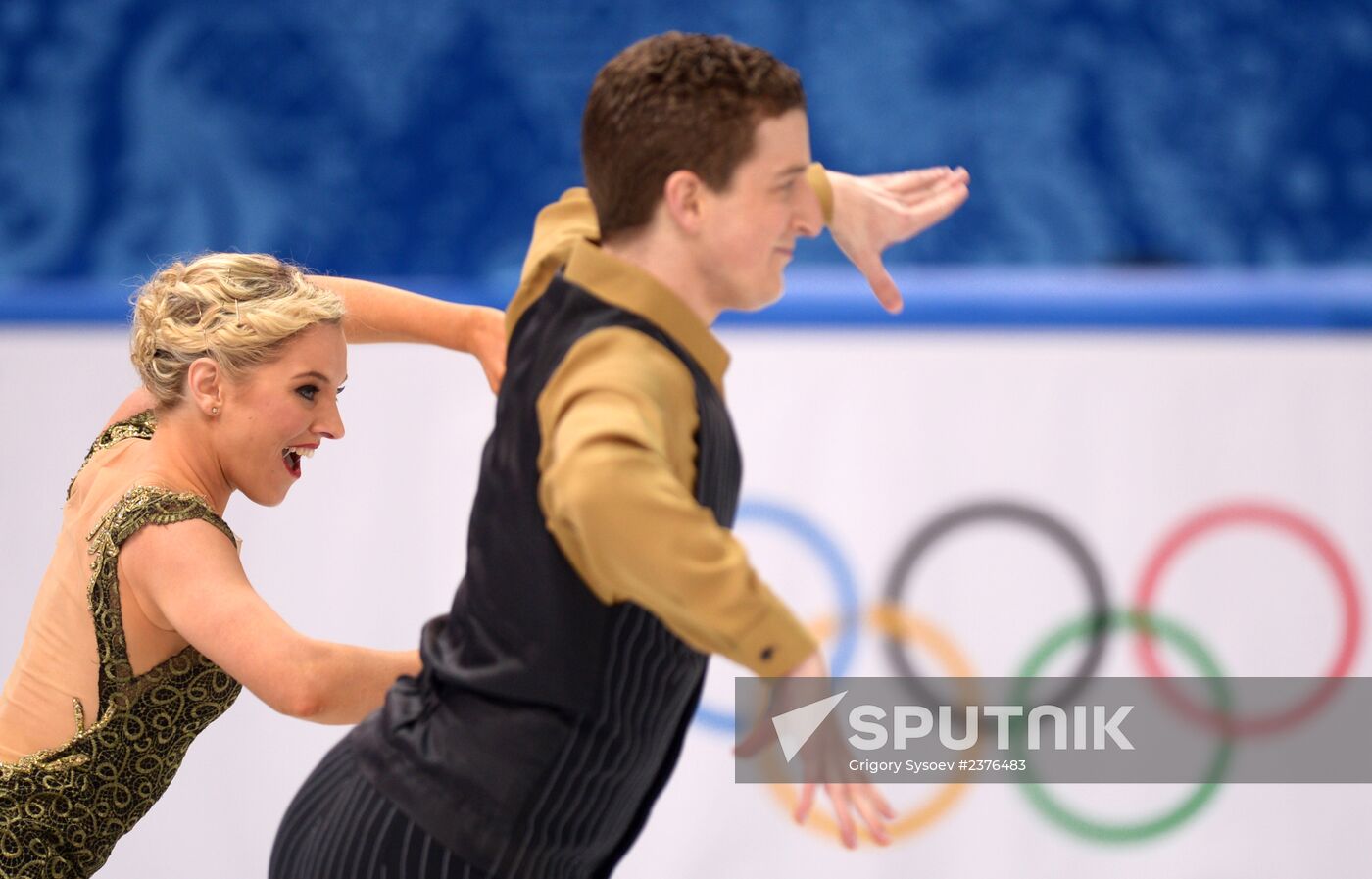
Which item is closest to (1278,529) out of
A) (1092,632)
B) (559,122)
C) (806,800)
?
(1092,632)

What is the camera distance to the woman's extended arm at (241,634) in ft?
4.34

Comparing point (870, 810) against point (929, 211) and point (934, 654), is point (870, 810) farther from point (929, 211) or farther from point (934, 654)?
point (934, 654)

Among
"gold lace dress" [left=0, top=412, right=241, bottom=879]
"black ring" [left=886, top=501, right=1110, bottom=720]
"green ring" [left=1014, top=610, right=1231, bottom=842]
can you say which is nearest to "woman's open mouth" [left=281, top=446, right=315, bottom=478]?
"gold lace dress" [left=0, top=412, right=241, bottom=879]

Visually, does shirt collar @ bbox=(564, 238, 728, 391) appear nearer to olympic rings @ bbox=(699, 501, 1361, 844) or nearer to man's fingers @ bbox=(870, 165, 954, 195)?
man's fingers @ bbox=(870, 165, 954, 195)

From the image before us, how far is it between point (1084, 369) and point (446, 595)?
3.18 ft

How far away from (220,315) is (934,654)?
1.14 meters

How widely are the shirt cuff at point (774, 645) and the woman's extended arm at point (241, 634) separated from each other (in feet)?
1.45

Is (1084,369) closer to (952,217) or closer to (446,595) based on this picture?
(446,595)

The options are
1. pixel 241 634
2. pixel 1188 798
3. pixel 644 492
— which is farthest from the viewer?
pixel 1188 798

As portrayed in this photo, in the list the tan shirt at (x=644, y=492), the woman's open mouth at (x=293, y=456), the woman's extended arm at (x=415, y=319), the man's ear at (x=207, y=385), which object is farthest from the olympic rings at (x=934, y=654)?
the tan shirt at (x=644, y=492)

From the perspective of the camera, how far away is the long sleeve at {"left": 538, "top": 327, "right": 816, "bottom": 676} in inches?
39.4

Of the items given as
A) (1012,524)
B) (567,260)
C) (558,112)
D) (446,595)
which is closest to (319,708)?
(567,260)

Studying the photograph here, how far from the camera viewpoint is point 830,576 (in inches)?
87.3

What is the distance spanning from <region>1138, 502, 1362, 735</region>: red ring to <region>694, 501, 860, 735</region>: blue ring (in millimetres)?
395
